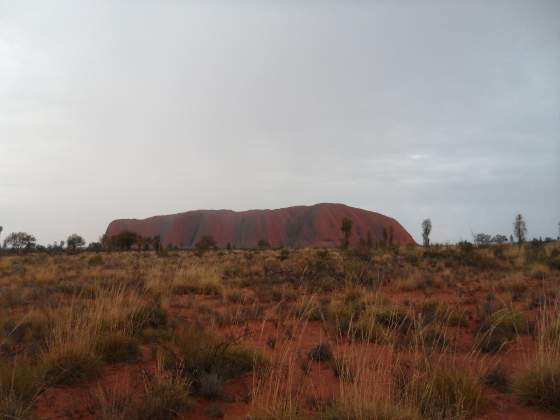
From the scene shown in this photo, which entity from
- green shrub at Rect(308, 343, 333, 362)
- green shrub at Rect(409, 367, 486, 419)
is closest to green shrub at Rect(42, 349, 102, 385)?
green shrub at Rect(308, 343, 333, 362)

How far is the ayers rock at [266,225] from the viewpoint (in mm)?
95875

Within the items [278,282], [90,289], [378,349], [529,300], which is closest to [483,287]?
[529,300]

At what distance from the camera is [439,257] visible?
1817cm

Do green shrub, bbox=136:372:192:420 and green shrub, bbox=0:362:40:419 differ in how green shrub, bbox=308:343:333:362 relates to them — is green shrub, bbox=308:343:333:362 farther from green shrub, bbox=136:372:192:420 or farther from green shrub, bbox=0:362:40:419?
green shrub, bbox=0:362:40:419

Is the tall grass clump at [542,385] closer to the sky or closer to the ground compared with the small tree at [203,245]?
closer to the ground

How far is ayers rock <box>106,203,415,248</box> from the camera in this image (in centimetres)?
9588

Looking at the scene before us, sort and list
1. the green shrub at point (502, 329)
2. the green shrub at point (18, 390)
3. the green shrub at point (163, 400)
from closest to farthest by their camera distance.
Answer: the green shrub at point (18, 390) → the green shrub at point (163, 400) → the green shrub at point (502, 329)

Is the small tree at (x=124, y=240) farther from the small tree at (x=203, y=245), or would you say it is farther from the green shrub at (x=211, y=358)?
the green shrub at (x=211, y=358)

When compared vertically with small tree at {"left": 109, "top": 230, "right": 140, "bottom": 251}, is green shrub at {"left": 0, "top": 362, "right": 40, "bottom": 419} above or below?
below

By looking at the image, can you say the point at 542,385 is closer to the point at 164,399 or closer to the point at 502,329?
the point at 502,329

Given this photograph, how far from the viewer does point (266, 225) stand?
102 metres

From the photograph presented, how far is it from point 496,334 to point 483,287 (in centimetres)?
465

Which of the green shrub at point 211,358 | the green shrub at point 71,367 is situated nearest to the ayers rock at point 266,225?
the green shrub at point 211,358

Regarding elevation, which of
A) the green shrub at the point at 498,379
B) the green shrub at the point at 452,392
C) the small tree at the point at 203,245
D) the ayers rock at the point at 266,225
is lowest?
the green shrub at the point at 498,379
